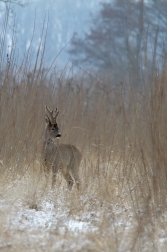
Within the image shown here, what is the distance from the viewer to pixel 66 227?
4238 mm

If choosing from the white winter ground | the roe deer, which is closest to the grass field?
the white winter ground

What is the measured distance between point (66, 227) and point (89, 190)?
5.05ft

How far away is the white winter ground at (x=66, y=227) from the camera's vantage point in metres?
3.92

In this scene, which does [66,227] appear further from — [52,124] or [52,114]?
[52,124]

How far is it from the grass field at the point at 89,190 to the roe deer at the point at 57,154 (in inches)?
4.5

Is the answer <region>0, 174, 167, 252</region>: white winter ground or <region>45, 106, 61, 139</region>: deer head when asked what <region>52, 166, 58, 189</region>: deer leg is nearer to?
<region>45, 106, 61, 139</region>: deer head

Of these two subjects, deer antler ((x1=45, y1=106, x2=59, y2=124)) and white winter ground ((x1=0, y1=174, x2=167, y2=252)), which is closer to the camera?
white winter ground ((x1=0, y1=174, x2=167, y2=252))

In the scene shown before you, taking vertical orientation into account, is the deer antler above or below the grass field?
above

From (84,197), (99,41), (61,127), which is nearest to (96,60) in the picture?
(99,41)

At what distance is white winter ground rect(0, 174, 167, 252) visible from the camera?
3924 millimetres

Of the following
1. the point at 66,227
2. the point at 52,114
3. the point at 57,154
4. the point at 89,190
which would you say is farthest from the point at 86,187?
the point at 57,154

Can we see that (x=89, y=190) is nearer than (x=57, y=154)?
Yes

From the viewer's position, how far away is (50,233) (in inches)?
165

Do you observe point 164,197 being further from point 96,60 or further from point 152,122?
point 96,60
